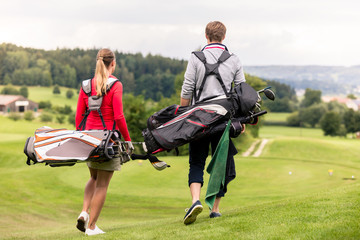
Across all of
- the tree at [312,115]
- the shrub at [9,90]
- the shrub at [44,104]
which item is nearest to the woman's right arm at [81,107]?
the shrub at [44,104]

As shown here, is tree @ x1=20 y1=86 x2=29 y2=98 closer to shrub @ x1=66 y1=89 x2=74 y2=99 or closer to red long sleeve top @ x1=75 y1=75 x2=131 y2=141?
shrub @ x1=66 y1=89 x2=74 y2=99

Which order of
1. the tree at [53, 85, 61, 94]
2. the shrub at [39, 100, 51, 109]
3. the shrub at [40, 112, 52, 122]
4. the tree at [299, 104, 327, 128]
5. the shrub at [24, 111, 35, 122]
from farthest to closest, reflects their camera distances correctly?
the tree at [299, 104, 327, 128] < the tree at [53, 85, 61, 94] < the shrub at [39, 100, 51, 109] < the shrub at [40, 112, 52, 122] < the shrub at [24, 111, 35, 122]

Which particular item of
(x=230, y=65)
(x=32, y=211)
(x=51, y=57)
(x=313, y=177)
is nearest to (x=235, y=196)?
(x=313, y=177)

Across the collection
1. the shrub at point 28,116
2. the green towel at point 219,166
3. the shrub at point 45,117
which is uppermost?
the green towel at point 219,166

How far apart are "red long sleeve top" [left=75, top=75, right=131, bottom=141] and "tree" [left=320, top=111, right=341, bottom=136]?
10059 centimetres

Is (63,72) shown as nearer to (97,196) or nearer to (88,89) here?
(97,196)

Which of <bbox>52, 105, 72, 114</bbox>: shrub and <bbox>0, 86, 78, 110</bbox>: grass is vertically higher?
<bbox>0, 86, 78, 110</bbox>: grass

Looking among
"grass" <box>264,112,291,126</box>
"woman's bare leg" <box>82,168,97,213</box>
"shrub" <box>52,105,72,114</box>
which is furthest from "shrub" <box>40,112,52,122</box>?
"woman's bare leg" <box>82,168,97,213</box>

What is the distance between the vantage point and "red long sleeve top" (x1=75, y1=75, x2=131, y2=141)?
18.7 feet

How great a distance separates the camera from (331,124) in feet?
333

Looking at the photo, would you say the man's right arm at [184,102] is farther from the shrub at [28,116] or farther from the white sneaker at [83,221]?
the shrub at [28,116]

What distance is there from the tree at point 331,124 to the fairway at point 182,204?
8320 cm

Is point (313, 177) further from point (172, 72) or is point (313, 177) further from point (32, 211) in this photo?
point (172, 72)

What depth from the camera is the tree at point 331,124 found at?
10156cm
